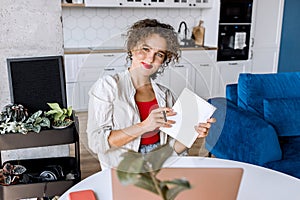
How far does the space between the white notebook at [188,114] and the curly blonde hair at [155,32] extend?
12 centimetres

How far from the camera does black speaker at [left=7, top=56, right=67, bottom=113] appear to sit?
1.84m

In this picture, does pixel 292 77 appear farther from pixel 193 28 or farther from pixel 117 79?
pixel 193 28

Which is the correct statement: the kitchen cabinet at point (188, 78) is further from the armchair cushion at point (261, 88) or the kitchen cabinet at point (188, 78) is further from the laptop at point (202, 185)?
the armchair cushion at point (261, 88)

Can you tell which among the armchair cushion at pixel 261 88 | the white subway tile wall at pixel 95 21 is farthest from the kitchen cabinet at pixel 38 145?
the white subway tile wall at pixel 95 21

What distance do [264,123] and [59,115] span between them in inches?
49.4

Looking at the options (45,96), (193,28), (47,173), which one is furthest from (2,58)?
(193,28)

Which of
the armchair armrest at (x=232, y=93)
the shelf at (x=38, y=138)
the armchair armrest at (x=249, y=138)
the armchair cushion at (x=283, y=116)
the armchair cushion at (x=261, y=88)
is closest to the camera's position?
the shelf at (x=38, y=138)

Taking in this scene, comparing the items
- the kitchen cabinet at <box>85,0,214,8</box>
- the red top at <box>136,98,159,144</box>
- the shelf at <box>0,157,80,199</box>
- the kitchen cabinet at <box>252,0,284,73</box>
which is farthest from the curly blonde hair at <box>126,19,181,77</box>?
the kitchen cabinet at <box>252,0,284,73</box>

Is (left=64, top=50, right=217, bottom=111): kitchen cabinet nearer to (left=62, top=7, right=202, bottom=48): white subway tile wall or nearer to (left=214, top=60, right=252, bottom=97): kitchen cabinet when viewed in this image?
(left=62, top=7, right=202, bottom=48): white subway tile wall

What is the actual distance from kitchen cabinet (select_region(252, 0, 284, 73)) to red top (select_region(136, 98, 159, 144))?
413 cm

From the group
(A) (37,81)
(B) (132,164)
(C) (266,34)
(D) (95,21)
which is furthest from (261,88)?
(D) (95,21)

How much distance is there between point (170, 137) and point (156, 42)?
0.91ft

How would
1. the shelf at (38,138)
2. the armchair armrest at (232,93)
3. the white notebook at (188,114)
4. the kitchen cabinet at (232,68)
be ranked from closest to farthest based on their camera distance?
the white notebook at (188,114) → the shelf at (38,138) → the armchair armrest at (232,93) → the kitchen cabinet at (232,68)

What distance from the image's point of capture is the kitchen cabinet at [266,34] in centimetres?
483
